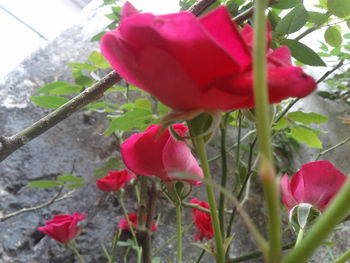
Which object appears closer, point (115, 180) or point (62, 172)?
point (115, 180)

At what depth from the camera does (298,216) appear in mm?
234

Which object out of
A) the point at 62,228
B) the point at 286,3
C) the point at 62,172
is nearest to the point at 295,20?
the point at 286,3

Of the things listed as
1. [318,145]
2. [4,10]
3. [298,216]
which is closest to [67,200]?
[318,145]

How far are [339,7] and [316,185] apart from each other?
0.21 m

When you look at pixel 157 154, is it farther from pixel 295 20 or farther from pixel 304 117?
pixel 304 117

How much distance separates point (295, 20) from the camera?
1.07 feet

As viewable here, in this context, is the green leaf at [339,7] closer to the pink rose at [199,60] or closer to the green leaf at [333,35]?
the green leaf at [333,35]

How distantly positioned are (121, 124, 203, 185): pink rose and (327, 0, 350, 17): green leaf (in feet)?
0.80

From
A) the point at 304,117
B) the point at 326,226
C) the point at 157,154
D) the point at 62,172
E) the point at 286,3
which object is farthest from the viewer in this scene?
the point at 62,172

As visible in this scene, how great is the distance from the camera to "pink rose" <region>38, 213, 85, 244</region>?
0.60 meters

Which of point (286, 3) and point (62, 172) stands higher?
point (286, 3)

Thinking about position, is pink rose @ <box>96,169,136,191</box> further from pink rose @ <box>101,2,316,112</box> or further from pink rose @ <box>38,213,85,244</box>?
pink rose @ <box>101,2,316,112</box>

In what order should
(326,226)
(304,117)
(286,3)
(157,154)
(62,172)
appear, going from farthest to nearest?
1. (62,172)
2. (304,117)
3. (286,3)
4. (157,154)
5. (326,226)

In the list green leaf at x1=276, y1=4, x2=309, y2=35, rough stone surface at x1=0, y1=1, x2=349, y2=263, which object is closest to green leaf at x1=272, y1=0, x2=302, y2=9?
green leaf at x1=276, y1=4, x2=309, y2=35
